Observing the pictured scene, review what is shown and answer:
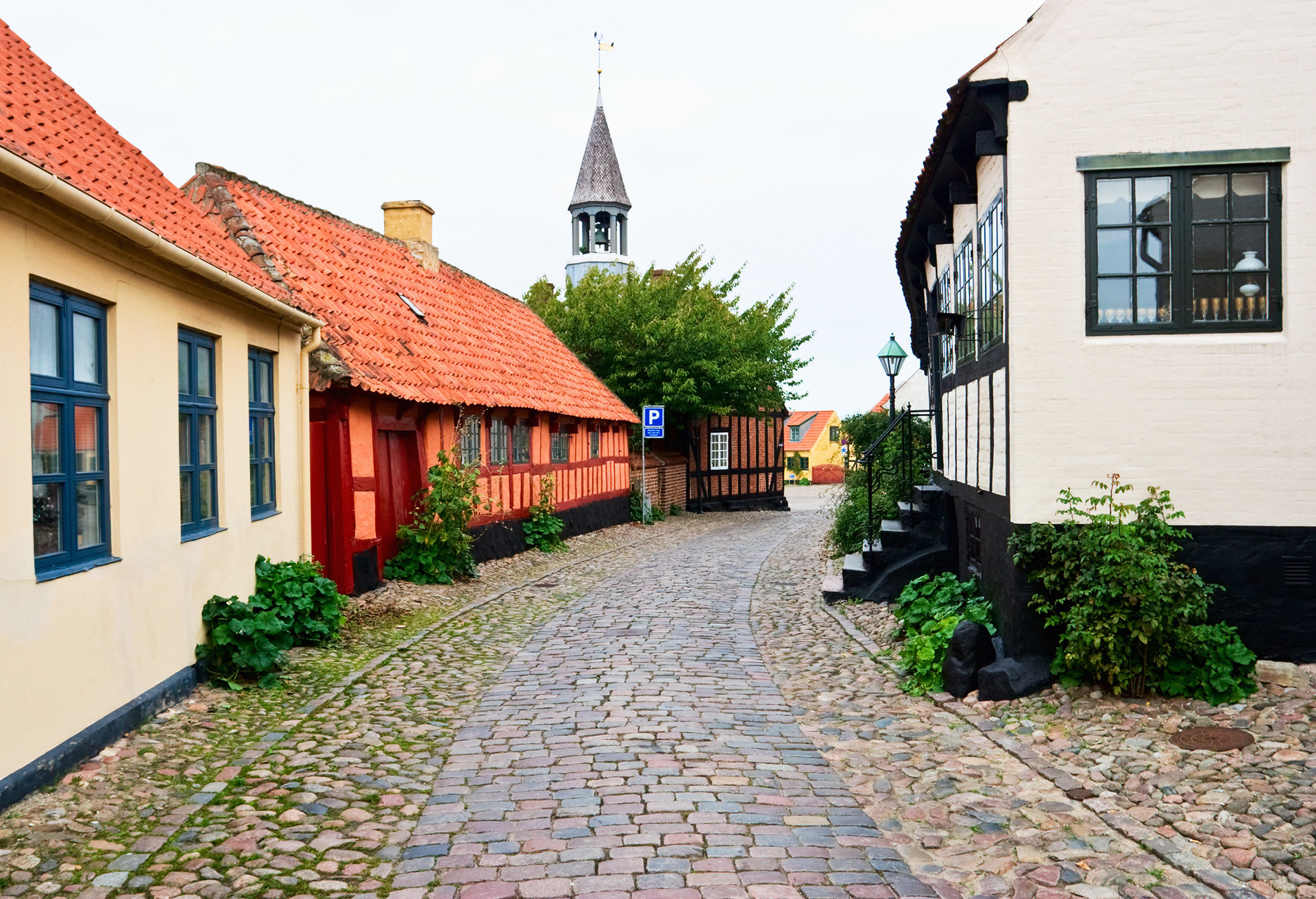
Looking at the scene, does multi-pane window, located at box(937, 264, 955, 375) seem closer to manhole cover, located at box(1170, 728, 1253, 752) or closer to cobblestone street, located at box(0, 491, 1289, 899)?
cobblestone street, located at box(0, 491, 1289, 899)

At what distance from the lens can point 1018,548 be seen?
25.2ft

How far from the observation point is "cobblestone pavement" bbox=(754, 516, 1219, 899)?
4473mm

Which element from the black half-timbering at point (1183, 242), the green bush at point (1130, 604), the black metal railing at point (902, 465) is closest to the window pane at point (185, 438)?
the green bush at point (1130, 604)

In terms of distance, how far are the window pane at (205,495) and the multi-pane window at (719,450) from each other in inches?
997

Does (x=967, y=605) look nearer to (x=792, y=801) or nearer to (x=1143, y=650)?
(x=1143, y=650)

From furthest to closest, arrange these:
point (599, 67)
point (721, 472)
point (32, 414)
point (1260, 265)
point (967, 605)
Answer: point (599, 67), point (721, 472), point (967, 605), point (1260, 265), point (32, 414)

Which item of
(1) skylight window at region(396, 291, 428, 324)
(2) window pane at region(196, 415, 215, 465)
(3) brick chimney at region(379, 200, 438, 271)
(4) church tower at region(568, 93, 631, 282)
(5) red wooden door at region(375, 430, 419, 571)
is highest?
(4) church tower at region(568, 93, 631, 282)

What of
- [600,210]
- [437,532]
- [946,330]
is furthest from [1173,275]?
[600,210]

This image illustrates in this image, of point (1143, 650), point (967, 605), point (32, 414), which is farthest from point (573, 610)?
point (32, 414)

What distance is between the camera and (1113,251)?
767cm

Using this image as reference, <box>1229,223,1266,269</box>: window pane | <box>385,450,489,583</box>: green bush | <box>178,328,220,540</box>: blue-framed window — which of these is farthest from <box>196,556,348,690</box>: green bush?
<box>1229,223,1266,269</box>: window pane

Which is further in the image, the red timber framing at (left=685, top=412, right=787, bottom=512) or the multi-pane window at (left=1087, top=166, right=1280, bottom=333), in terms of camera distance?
the red timber framing at (left=685, top=412, right=787, bottom=512)

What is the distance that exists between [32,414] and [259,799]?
223 cm

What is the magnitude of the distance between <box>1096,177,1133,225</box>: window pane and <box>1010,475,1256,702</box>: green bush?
6.11ft
